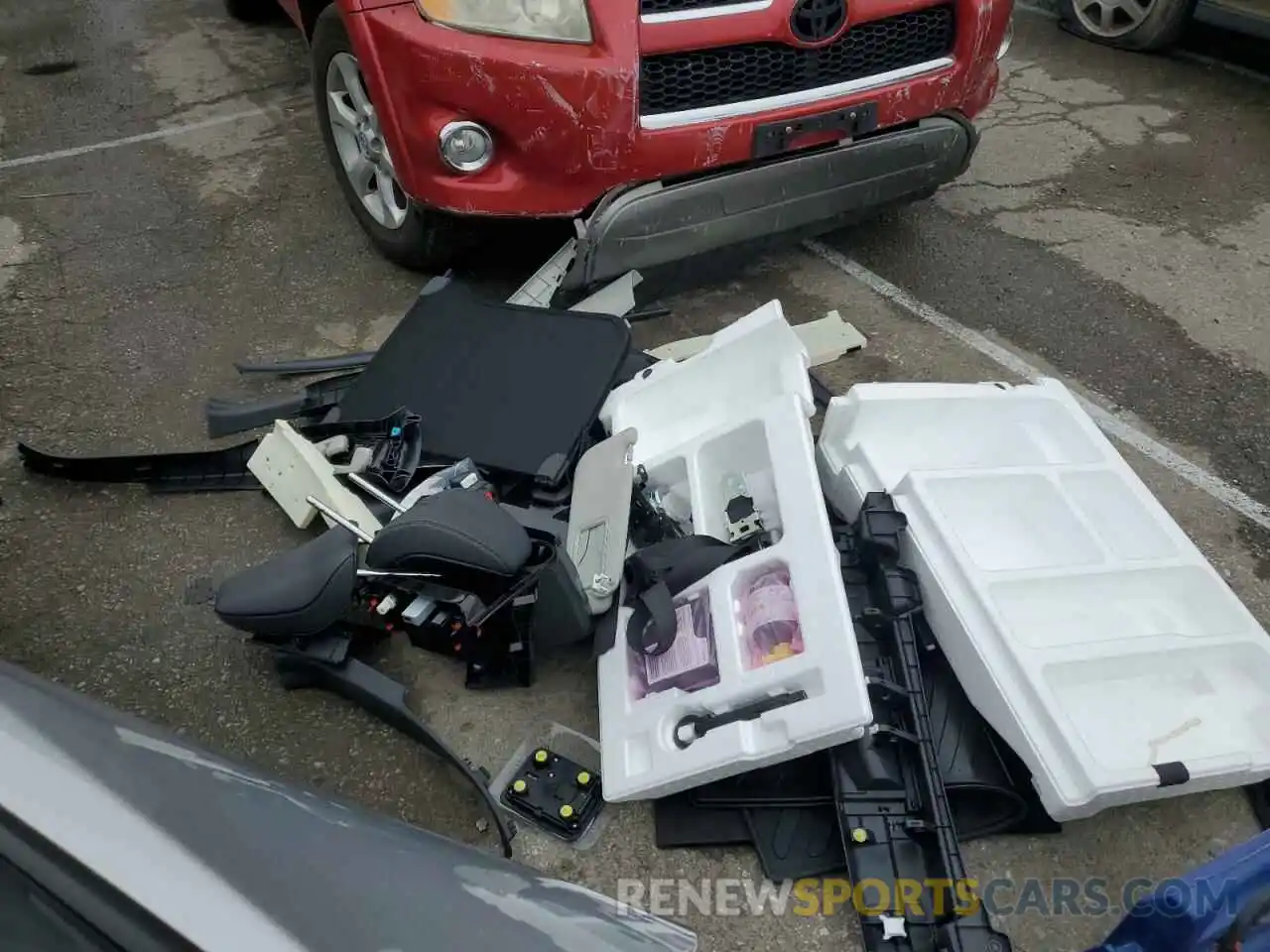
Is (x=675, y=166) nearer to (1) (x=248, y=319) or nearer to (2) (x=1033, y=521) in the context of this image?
(2) (x=1033, y=521)

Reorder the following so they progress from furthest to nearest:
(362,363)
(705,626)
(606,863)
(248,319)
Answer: (248,319), (362,363), (705,626), (606,863)

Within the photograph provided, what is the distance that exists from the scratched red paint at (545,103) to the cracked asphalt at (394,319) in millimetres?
536

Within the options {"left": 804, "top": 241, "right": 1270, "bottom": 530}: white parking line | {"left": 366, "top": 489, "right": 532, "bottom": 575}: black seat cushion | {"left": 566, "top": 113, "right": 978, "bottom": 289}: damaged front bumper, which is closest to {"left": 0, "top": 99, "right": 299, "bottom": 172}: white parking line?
{"left": 566, "top": 113, "right": 978, "bottom": 289}: damaged front bumper

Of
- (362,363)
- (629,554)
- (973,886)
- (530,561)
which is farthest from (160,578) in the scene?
(973,886)

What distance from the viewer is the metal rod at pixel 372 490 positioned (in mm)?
2312

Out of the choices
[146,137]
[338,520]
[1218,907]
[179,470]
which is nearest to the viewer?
[1218,907]

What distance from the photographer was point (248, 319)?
328 cm

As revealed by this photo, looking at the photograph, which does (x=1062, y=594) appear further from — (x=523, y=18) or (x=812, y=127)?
(x=523, y=18)

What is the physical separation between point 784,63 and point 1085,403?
1.47 metres

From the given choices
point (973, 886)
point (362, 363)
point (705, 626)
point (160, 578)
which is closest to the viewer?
point (973, 886)

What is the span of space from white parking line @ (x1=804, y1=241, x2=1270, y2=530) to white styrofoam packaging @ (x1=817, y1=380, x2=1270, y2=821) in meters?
0.58

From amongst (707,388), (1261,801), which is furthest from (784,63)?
(1261,801)

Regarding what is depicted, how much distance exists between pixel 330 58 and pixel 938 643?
9.21ft

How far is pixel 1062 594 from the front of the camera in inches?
77.3
